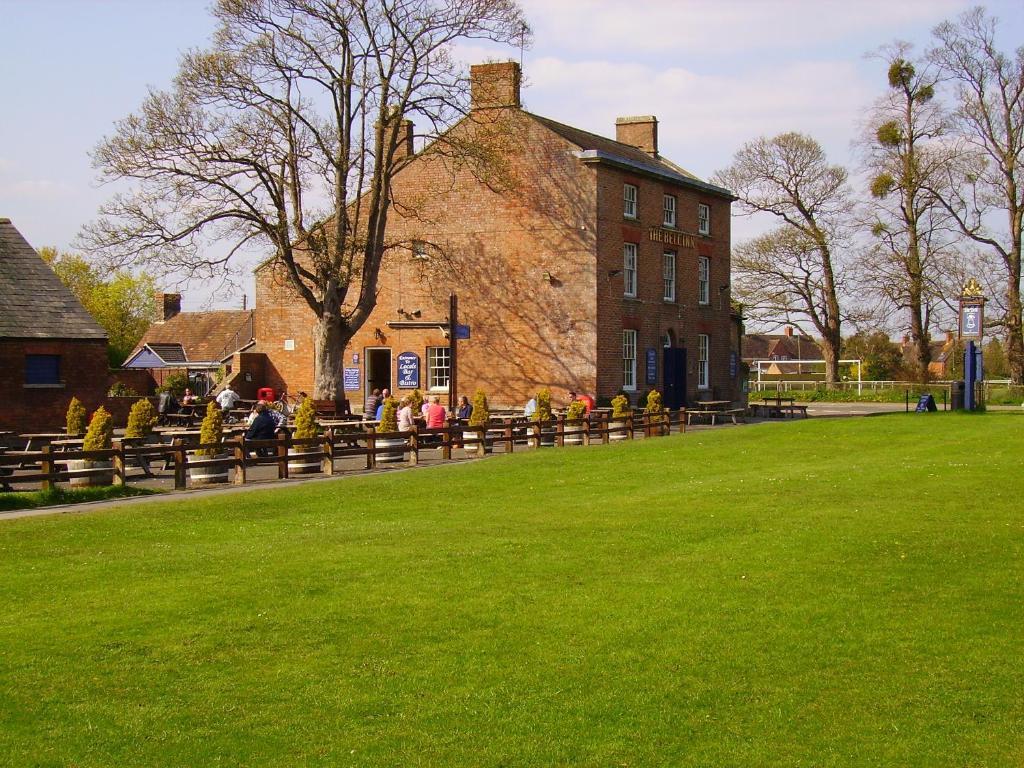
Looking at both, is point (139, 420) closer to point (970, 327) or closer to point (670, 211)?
point (670, 211)

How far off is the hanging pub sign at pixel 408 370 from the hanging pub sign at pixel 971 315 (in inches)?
799

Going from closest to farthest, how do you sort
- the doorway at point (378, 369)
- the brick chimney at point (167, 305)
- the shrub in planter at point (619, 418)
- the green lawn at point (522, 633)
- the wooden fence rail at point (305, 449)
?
the green lawn at point (522, 633), the wooden fence rail at point (305, 449), the shrub in planter at point (619, 418), the doorway at point (378, 369), the brick chimney at point (167, 305)

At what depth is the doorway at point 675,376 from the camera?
4359 cm

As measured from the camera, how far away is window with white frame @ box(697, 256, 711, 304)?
4644cm

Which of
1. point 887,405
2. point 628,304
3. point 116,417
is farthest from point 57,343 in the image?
point 887,405

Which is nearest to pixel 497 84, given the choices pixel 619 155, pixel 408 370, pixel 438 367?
pixel 619 155

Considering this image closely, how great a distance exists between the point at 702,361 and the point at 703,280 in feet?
10.6

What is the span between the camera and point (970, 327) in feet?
143

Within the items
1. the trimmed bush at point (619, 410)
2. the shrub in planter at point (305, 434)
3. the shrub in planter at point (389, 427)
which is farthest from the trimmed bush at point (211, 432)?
the trimmed bush at point (619, 410)

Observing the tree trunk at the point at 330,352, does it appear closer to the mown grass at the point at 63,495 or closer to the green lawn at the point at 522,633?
the mown grass at the point at 63,495

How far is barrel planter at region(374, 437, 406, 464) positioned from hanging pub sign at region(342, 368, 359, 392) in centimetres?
1462

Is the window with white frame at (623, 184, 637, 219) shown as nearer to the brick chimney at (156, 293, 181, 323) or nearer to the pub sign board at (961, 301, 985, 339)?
the pub sign board at (961, 301, 985, 339)

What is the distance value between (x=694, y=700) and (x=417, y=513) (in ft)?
29.0

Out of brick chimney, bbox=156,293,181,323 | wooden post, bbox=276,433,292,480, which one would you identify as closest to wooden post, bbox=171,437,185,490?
wooden post, bbox=276,433,292,480
